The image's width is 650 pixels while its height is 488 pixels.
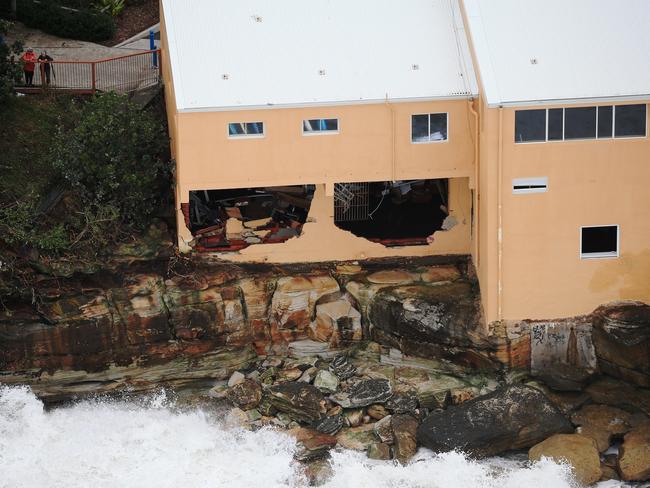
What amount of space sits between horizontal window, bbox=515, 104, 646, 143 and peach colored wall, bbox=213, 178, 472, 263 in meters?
4.41

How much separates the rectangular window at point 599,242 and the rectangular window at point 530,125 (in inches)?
116

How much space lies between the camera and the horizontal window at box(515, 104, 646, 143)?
35.8 meters

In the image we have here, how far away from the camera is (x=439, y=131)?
38281mm

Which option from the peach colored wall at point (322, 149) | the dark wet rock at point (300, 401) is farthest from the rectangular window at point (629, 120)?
the dark wet rock at point (300, 401)

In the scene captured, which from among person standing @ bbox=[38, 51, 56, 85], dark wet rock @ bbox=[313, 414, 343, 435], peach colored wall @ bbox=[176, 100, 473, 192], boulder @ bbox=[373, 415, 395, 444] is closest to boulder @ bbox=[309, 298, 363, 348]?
dark wet rock @ bbox=[313, 414, 343, 435]

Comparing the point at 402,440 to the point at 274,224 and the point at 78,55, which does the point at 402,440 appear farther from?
the point at 78,55

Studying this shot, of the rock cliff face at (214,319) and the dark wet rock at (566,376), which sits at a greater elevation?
the rock cliff face at (214,319)

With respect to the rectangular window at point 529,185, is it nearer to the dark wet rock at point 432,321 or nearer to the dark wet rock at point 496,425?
the dark wet rock at point 432,321

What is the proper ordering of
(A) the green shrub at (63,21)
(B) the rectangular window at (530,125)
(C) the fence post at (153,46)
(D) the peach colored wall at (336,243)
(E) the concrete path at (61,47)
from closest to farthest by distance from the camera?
(B) the rectangular window at (530,125), (D) the peach colored wall at (336,243), (C) the fence post at (153,46), (E) the concrete path at (61,47), (A) the green shrub at (63,21)

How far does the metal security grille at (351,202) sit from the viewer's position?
4100 cm

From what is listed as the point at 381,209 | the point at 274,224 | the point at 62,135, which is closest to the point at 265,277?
the point at 274,224

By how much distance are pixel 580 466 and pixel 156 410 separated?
12198mm

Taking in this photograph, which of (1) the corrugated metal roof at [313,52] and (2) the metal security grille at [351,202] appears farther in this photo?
(2) the metal security grille at [351,202]

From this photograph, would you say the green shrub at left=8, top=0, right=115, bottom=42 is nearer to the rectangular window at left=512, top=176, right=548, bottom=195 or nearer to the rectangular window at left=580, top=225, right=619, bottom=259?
the rectangular window at left=512, top=176, right=548, bottom=195
